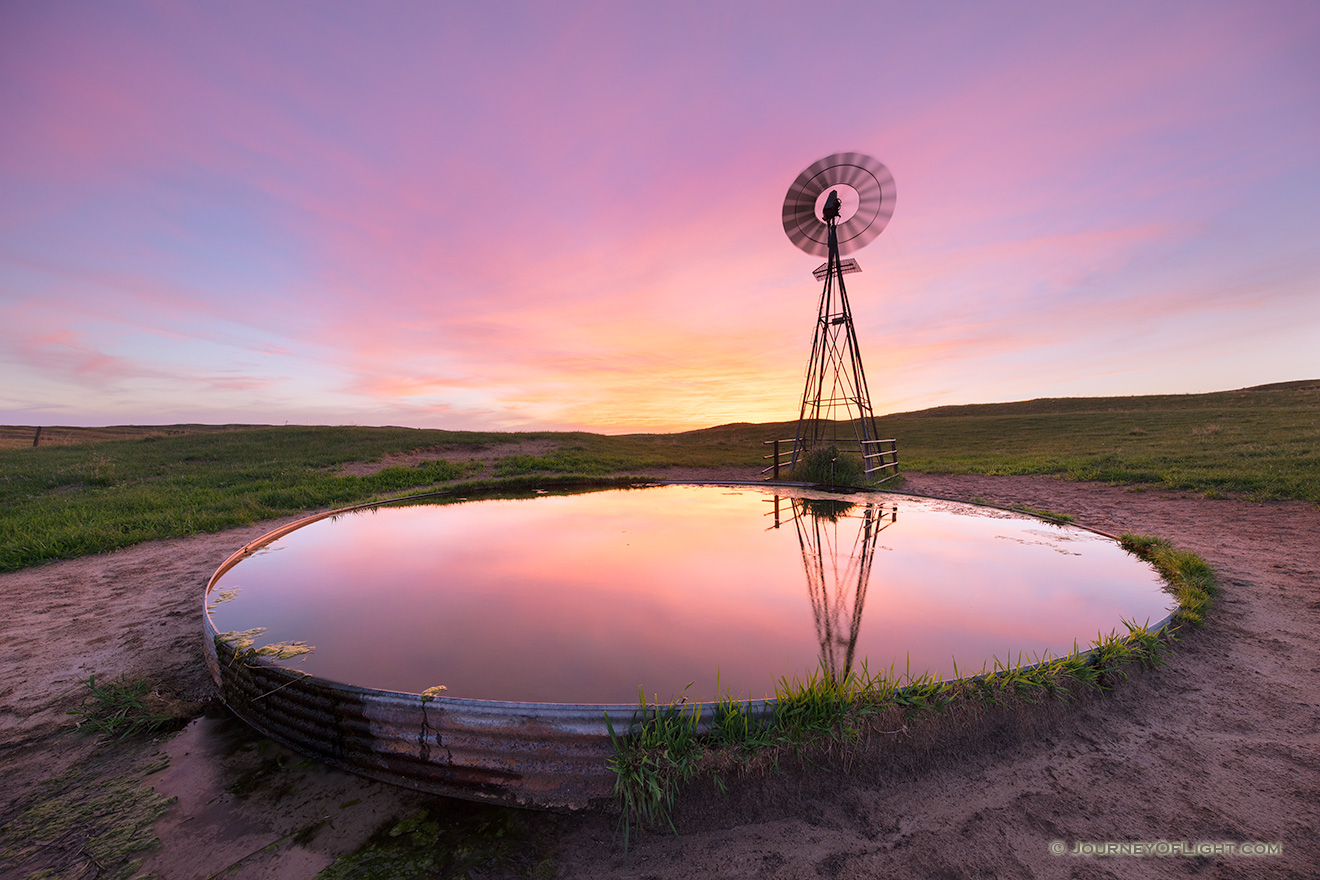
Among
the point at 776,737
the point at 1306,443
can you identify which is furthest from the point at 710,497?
the point at 1306,443

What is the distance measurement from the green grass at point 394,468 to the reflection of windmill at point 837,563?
7.43 metres

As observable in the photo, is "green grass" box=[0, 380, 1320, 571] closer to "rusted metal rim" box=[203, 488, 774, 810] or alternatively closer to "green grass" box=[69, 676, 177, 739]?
"green grass" box=[69, 676, 177, 739]

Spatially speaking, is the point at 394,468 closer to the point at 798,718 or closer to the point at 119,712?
the point at 119,712

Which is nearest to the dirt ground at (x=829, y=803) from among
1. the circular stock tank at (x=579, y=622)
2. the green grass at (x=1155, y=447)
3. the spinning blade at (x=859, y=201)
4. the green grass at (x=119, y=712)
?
the green grass at (x=119, y=712)

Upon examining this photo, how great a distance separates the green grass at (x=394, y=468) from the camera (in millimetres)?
7824

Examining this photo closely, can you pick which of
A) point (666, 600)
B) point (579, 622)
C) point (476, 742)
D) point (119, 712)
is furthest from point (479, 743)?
point (119, 712)

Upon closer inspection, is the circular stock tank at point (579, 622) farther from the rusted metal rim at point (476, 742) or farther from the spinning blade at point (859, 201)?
the spinning blade at point (859, 201)

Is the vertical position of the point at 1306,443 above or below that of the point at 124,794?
above

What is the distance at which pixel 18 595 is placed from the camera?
4.95 m

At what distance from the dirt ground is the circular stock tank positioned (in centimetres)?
23

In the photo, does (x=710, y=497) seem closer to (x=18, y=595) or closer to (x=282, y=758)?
→ (x=282, y=758)

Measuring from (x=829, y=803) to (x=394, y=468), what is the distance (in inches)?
581

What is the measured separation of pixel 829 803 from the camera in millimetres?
2135

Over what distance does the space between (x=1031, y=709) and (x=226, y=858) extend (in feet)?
12.6
